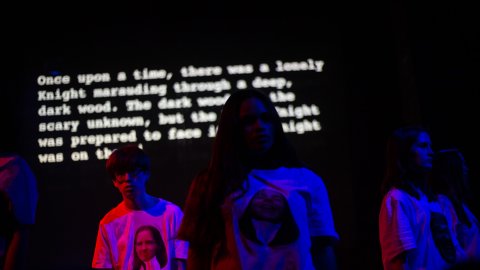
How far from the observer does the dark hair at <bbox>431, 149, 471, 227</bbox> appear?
2.49 metres

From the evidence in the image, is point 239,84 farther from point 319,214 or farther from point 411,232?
point 319,214

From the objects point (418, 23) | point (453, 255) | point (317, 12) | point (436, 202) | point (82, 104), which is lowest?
point (453, 255)

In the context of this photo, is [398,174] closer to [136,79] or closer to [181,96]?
[181,96]

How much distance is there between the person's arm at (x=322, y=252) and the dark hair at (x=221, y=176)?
278 millimetres

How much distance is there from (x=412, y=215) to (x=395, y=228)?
122mm

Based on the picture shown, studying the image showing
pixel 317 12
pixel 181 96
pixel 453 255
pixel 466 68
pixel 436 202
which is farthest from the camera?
pixel 317 12

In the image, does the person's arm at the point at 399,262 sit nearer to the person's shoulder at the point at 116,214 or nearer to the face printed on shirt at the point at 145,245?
the face printed on shirt at the point at 145,245

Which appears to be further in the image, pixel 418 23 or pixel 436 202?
pixel 418 23

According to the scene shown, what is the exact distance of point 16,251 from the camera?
2115mm

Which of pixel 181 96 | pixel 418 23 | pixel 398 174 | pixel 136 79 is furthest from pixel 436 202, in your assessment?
pixel 136 79

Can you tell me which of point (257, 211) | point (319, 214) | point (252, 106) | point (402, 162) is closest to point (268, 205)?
point (257, 211)

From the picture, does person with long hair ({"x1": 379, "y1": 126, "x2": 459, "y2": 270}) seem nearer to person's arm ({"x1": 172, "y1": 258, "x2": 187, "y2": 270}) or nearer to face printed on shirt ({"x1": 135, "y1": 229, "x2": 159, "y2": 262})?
person's arm ({"x1": 172, "y1": 258, "x2": 187, "y2": 270})

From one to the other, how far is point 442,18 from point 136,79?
2520mm

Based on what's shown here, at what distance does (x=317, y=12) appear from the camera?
4359mm
